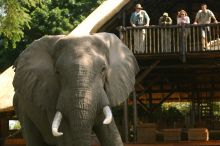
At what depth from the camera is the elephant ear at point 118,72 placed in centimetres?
757

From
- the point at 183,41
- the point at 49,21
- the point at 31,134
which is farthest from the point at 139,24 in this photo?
the point at 49,21

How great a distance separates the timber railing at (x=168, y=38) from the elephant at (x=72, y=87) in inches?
314

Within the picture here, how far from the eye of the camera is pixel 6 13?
1619cm

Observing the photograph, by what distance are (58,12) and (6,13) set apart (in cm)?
1547

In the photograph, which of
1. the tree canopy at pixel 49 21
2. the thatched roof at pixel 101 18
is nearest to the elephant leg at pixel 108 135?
the thatched roof at pixel 101 18

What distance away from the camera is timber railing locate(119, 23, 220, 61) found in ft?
53.7

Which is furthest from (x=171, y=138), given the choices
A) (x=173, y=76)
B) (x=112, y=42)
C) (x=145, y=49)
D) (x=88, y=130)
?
(x=88, y=130)

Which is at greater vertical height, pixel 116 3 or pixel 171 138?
pixel 116 3

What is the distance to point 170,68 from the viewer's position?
20281 mm

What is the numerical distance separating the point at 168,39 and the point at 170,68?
373 cm

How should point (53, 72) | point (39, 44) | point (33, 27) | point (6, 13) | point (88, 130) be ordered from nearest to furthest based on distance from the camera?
point (88, 130), point (53, 72), point (39, 44), point (6, 13), point (33, 27)

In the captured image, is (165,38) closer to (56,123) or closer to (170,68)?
(170,68)

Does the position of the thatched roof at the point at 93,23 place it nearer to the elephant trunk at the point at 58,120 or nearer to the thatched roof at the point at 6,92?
the thatched roof at the point at 6,92

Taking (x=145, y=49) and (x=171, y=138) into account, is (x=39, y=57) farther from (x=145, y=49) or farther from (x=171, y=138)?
(x=171, y=138)
